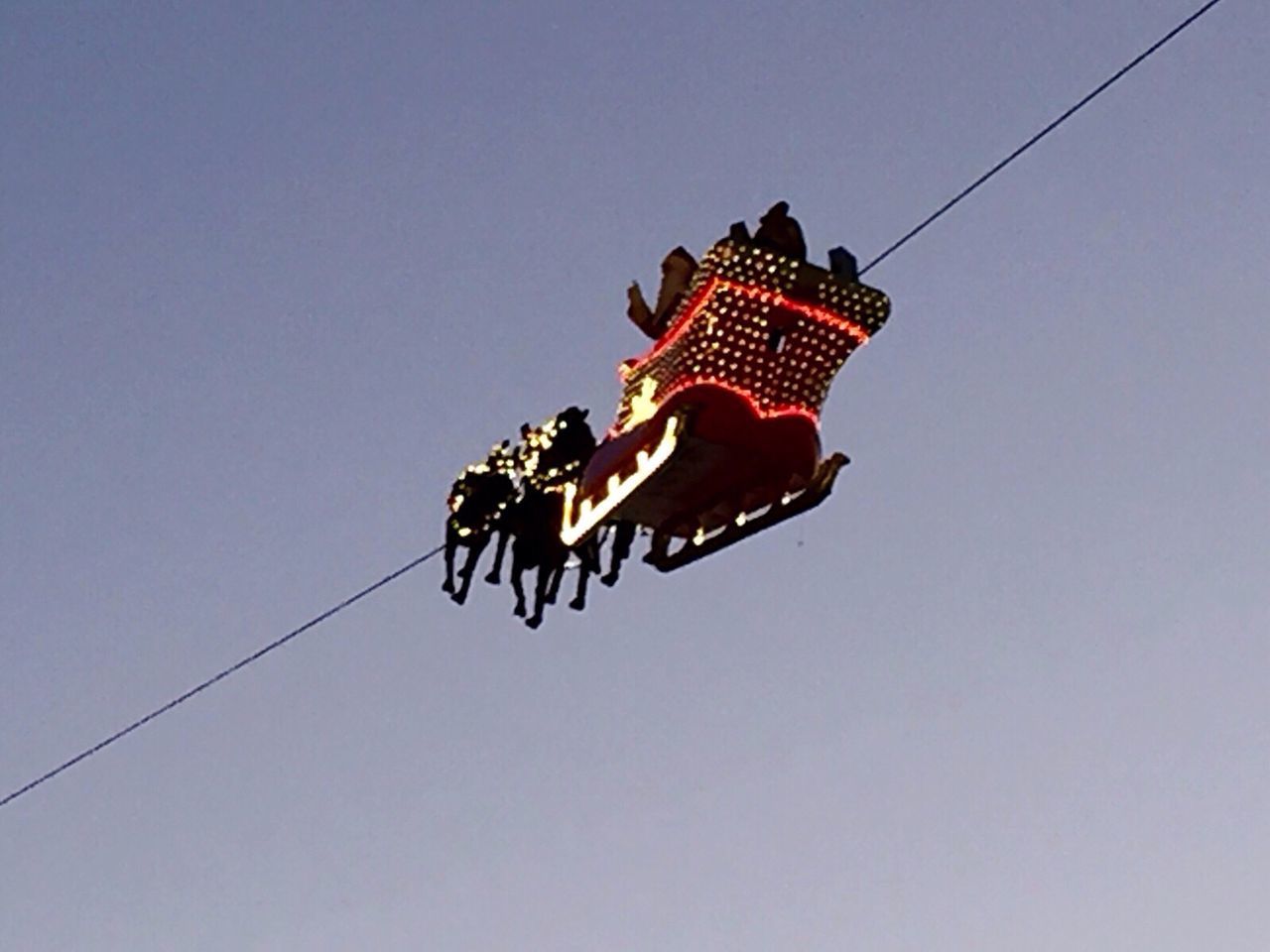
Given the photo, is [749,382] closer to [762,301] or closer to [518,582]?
[762,301]

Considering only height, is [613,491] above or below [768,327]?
below

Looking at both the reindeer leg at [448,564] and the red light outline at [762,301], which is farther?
the reindeer leg at [448,564]

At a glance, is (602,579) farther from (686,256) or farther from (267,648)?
(267,648)

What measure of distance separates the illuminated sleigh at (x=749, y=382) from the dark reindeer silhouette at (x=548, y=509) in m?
0.82

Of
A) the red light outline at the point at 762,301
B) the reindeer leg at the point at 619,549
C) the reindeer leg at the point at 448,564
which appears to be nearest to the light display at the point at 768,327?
the red light outline at the point at 762,301

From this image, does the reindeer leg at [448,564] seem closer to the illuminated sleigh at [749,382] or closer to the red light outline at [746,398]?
the illuminated sleigh at [749,382]

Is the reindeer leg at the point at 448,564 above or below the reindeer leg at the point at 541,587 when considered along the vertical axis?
above

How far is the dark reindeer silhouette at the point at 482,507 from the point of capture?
1109cm

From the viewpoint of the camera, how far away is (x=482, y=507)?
36.7ft

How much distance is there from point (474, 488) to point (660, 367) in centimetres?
150

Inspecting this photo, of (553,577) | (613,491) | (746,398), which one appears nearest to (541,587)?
(553,577)

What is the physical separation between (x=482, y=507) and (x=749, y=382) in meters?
1.87

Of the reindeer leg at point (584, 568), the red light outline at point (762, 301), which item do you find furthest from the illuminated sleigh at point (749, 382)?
the reindeer leg at point (584, 568)

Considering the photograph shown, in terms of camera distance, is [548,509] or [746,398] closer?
[746,398]
